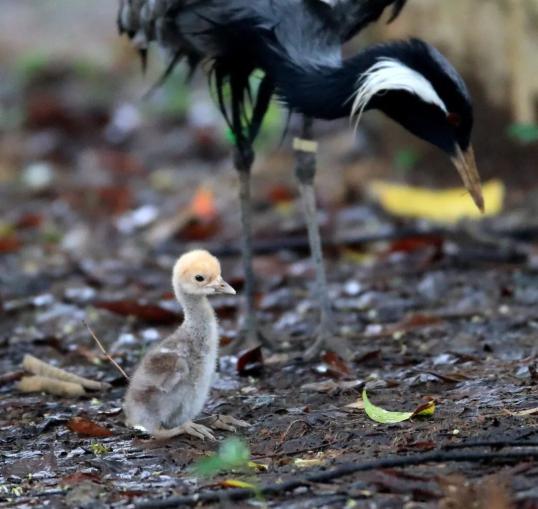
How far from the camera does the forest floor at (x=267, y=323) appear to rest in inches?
156

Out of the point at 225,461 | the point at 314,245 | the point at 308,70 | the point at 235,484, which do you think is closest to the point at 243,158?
the point at 314,245

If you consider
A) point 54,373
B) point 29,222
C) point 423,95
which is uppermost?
point 423,95

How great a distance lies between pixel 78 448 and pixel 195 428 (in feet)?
1.52

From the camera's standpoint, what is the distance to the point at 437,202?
8.74 m

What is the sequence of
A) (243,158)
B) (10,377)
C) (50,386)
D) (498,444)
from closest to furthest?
(498,444) → (50,386) → (10,377) → (243,158)

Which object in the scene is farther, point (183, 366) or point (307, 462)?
point (183, 366)

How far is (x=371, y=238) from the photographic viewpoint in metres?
7.95

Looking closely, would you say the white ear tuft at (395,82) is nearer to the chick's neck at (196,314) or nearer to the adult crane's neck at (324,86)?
the adult crane's neck at (324,86)

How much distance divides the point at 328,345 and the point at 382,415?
1300 millimetres

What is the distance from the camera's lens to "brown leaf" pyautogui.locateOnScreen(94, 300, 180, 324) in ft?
21.7

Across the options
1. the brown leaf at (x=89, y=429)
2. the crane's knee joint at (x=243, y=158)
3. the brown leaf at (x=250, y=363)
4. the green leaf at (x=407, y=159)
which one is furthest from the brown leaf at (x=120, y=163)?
the brown leaf at (x=89, y=429)

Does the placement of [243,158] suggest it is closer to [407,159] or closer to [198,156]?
[407,159]

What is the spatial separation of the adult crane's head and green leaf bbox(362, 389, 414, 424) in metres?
1.38

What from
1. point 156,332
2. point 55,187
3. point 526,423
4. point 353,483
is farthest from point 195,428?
point 55,187
